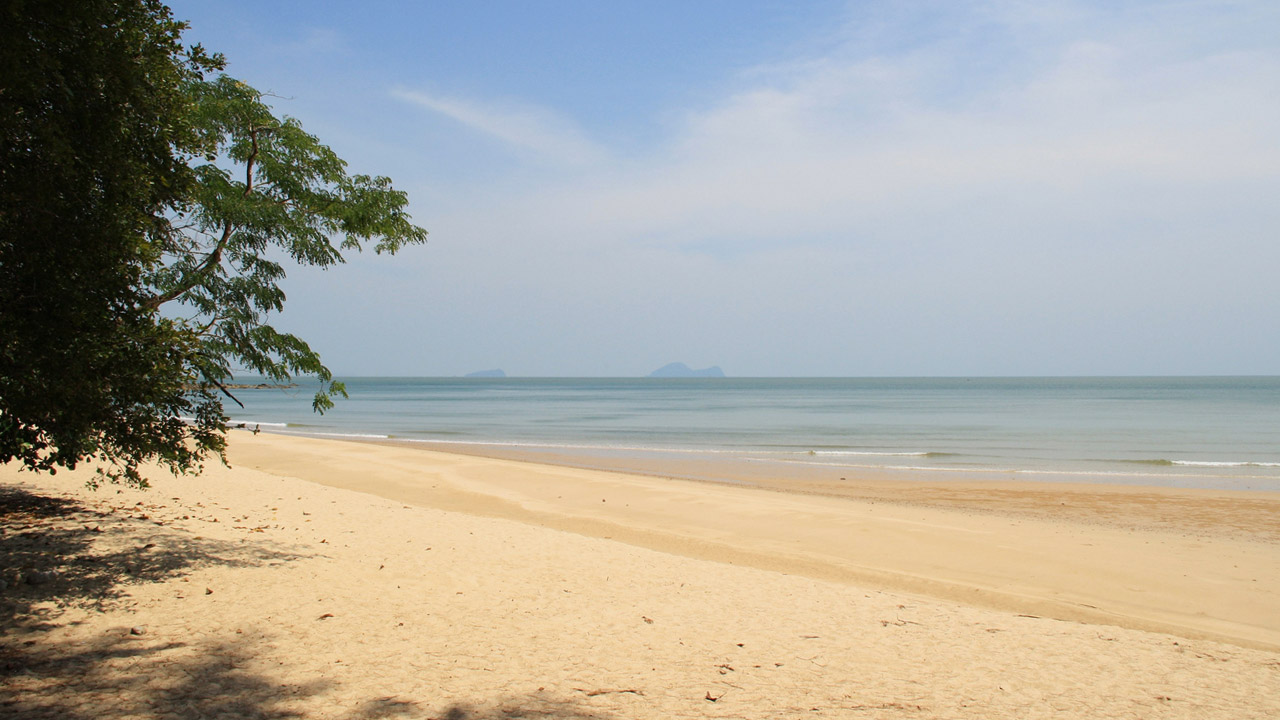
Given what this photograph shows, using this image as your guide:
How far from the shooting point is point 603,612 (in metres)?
7.25

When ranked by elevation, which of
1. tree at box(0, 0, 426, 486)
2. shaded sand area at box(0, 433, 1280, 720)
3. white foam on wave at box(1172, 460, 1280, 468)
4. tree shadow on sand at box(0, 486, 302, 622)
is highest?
tree at box(0, 0, 426, 486)

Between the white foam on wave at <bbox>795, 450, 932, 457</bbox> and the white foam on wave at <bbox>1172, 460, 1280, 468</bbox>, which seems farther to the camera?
the white foam on wave at <bbox>795, 450, 932, 457</bbox>

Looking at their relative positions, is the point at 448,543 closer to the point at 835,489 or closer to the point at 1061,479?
the point at 835,489

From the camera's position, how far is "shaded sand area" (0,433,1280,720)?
17.1 feet

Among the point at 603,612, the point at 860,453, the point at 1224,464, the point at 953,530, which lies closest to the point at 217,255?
the point at 603,612

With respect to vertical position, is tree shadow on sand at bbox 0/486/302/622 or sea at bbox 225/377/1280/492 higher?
tree shadow on sand at bbox 0/486/302/622

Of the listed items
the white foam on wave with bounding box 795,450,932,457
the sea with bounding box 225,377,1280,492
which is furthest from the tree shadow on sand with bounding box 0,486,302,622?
the white foam on wave with bounding box 795,450,932,457

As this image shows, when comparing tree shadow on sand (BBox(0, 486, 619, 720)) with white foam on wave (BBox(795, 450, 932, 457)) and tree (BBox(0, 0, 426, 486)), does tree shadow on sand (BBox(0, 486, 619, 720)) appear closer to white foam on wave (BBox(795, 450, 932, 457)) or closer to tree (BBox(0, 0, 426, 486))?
tree (BBox(0, 0, 426, 486))

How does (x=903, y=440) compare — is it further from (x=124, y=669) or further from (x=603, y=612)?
(x=124, y=669)

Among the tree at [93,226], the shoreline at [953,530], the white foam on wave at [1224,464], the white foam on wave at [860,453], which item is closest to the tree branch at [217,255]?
the tree at [93,226]

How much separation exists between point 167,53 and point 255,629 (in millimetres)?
4530

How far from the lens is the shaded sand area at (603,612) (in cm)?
523

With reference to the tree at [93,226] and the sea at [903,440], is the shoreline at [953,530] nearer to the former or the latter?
the sea at [903,440]

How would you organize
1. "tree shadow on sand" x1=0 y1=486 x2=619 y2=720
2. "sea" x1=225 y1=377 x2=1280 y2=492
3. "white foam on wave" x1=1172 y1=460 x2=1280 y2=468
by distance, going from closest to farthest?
"tree shadow on sand" x1=0 y1=486 x2=619 y2=720 < "sea" x1=225 y1=377 x2=1280 y2=492 < "white foam on wave" x1=1172 y1=460 x2=1280 y2=468
